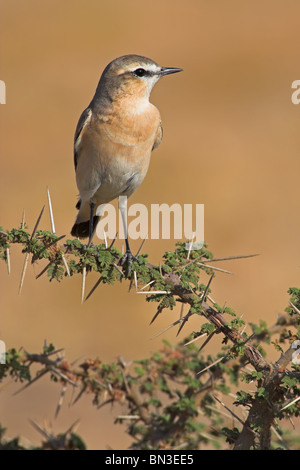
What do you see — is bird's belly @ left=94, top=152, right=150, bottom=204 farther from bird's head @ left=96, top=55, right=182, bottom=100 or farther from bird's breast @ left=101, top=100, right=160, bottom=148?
bird's head @ left=96, top=55, right=182, bottom=100

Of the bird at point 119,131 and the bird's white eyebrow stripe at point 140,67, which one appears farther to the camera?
the bird's white eyebrow stripe at point 140,67

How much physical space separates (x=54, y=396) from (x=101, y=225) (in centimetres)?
285

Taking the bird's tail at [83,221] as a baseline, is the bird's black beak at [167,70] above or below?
above

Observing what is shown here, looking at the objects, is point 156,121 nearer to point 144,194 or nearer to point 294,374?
point 294,374

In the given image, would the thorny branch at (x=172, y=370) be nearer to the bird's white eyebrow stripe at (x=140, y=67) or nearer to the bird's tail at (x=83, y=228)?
the bird's white eyebrow stripe at (x=140, y=67)

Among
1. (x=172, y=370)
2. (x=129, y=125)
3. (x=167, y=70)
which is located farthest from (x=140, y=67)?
(x=172, y=370)

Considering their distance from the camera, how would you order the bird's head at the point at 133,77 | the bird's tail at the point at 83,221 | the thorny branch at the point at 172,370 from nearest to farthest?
1. the thorny branch at the point at 172,370
2. the bird's head at the point at 133,77
3. the bird's tail at the point at 83,221

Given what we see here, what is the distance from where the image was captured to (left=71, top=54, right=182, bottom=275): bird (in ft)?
15.0

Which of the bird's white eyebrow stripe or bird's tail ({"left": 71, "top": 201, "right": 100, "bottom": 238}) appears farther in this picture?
bird's tail ({"left": 71, "top": 201, "right": 100, "bottom": 238})

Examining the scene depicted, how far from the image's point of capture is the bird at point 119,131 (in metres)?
4.56

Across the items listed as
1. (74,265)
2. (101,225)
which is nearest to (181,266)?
(74,265)

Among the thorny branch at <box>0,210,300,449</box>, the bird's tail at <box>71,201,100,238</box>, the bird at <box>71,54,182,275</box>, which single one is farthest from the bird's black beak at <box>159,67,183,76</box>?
the thorny branch at <box>0,210,300,449</box>

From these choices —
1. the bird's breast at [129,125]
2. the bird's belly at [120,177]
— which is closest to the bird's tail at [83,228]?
the bird's belly at [120,177]
